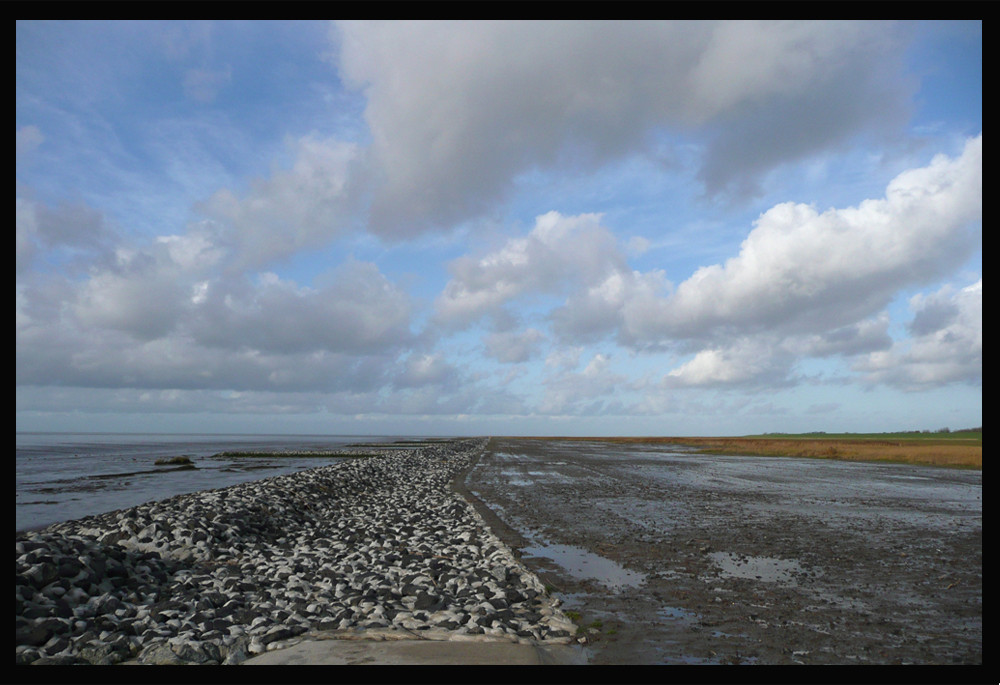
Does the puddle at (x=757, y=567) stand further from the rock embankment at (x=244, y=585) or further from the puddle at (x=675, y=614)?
the rock embankment at (x=244, y=585)

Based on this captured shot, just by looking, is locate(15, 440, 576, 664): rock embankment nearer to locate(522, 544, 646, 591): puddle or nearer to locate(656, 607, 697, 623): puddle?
locate(522, 544, 646, 591): puddle

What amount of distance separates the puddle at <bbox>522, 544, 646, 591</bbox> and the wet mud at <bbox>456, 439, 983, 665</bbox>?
0.14 ft

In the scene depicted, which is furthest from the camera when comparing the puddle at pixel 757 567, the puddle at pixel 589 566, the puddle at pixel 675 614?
the puddle at pixel 757 567

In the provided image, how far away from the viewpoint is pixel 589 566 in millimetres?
11438

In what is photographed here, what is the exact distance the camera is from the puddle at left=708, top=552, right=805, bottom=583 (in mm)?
10430

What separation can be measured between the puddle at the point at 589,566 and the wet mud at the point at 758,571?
4cm

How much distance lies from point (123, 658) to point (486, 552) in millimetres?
7355

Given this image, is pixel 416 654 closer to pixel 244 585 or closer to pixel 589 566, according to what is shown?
pixel 244 585

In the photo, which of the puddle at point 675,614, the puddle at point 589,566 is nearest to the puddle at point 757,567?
the puddle at point 589,566

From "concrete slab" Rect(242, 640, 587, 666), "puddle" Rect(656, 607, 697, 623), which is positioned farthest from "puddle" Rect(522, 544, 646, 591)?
"concrete slab" Rect(242, 640, 587, 666)

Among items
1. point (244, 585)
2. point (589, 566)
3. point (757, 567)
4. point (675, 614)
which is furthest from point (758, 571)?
point (244, 585)

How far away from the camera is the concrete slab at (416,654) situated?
5.90 m

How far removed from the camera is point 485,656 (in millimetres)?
6094
